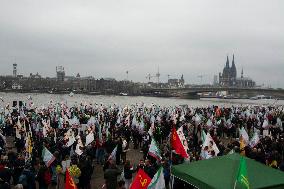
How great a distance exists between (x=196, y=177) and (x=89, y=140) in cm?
749

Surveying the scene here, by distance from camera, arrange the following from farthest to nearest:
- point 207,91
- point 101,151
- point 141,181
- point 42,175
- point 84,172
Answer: point 207,91
point 101,151
point 84,172
point 42,175
point 141,181

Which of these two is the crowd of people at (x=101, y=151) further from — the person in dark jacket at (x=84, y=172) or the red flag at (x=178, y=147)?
the red flag at (x=178, y=147)

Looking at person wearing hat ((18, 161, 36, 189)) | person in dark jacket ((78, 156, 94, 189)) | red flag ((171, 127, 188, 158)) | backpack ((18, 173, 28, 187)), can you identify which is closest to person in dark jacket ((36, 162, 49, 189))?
person wearing hat ((18, 161, 36, 189))

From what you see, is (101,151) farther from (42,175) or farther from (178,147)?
(42,175)

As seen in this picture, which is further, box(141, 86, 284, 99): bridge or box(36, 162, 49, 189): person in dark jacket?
box(141, 86, 284, 99): bridge

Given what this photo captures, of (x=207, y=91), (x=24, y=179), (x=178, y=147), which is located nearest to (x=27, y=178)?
(x=24, y=179)

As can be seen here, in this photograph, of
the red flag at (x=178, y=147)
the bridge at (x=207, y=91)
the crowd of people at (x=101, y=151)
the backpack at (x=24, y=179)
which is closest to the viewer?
the backpack at (x=24, y=179)

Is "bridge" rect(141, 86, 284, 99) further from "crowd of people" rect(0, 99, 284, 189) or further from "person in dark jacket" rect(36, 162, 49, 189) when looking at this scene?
"person in dark jacket" rect(36, 162, 49, 189)

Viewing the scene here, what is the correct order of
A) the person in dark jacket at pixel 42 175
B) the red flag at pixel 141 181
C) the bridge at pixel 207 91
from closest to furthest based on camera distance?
the red flag at pixel 141 181
the person in dark jacket at pixel 42 175
the bridge at pixel 207 91

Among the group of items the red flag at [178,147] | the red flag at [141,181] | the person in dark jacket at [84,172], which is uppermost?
the red flag at [178,147]

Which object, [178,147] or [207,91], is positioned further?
[207,91]

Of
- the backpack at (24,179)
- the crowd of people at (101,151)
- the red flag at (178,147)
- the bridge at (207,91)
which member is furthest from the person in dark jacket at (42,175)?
the bridge at (207,91)

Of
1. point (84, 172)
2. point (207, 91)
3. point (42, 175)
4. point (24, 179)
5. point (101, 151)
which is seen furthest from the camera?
point (207, 91)

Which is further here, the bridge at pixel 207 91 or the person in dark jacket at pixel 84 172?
the bridge at pixel 207 91
